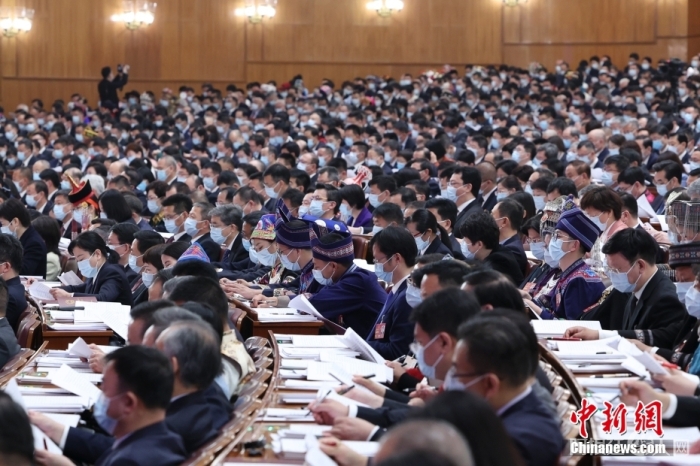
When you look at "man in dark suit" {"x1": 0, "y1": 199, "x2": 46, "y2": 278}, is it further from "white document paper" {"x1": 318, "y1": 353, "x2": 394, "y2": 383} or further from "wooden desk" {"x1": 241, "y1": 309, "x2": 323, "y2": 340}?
"white document paper" {"x1": 318, "y1": 353, "x2": 394, "y2": 383}

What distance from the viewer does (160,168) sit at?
46.9ft

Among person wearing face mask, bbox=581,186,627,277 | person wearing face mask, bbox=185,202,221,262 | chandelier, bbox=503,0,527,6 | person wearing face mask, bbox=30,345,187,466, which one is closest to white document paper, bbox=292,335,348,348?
person wearing face mask, bbox=30,345,187,466

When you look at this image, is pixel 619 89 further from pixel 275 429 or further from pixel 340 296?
pixel 275 429

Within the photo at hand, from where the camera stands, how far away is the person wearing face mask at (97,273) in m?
7.23

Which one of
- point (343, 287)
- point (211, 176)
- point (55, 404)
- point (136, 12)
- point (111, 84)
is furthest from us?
point (136, 12)

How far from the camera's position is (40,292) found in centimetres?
720

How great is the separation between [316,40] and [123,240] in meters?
18.8

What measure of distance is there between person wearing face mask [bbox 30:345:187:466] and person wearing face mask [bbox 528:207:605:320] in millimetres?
3056

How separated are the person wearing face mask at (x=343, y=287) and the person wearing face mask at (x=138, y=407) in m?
2.96

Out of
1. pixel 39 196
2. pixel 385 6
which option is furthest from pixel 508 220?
pixel 385 6

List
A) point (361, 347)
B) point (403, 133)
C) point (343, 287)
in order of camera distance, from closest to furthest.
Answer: point (361, 347), point (343, 287), point (403, 133)

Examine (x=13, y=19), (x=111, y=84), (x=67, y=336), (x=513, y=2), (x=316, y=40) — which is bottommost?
(x=67, y=336)

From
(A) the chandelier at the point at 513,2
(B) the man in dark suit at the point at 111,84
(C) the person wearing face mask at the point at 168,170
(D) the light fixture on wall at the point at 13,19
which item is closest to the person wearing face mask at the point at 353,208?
(C) the person wearing face mask at the point at 168,170

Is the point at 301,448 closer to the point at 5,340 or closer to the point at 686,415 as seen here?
the point at 686,415
